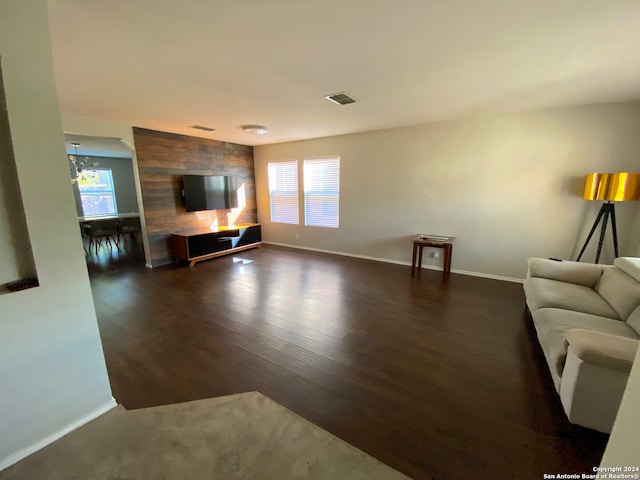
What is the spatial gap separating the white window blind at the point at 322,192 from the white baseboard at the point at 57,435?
4.50 m

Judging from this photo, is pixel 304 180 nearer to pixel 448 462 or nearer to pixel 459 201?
pixel 459 201

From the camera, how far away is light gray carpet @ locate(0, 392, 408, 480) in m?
1.27

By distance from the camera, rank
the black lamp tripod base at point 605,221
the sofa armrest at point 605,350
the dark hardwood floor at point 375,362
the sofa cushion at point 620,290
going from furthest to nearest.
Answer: the black lamp tripod base at point 605,221, the sofa cushion at point 620,290, the dark hardwood floor at point 375,362, the sofa armrest at point 605,350

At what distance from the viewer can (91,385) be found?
1.59m

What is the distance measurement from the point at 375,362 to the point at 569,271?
2.34 meters

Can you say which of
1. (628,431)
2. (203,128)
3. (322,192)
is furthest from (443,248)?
(203,128)

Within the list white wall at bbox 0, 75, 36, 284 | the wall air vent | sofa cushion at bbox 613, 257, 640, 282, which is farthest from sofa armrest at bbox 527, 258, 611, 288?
the wall air vent

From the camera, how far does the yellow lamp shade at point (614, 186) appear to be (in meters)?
2.81

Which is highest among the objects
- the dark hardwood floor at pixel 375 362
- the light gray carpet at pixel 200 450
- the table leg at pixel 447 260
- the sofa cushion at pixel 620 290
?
the sofa cushion at pixel 620 290

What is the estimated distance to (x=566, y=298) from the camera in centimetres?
231

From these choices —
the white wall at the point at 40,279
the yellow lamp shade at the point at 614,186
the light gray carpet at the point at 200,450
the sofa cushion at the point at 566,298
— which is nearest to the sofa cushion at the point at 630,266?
the sofa cushion at the point at 566,298

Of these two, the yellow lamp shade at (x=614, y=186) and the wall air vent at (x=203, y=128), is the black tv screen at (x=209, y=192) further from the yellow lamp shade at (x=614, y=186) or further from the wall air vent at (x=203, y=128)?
the yellow lamp shade at (x=614, y=186)

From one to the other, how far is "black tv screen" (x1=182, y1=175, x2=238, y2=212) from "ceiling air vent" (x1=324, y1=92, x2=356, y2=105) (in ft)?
11.1

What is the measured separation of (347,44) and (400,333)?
2.53m
